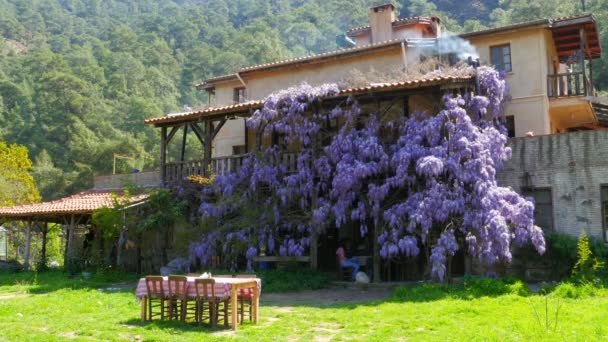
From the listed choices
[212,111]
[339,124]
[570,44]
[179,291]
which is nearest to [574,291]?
[179,291]

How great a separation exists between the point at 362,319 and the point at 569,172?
9000mm

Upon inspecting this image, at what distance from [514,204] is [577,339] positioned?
7.63 metres

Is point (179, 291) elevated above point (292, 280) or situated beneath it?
elevated above

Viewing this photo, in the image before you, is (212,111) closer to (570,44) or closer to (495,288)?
(495,288)

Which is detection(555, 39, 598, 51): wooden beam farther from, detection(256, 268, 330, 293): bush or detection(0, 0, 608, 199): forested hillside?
detection(0, 0, 608, 199): forested hillside

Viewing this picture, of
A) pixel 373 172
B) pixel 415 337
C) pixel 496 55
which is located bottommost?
pixel 415 337

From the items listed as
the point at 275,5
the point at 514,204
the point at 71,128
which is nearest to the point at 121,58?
the point at 71,128

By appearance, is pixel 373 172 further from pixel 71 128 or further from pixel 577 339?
pixel 71 128

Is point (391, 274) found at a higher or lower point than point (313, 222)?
lower

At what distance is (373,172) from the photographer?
17641 mm

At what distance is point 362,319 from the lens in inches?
465

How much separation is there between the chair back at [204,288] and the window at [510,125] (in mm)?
13612

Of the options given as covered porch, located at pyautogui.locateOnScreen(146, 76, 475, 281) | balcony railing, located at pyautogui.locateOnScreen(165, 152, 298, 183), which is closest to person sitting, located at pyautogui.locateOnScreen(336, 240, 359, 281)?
covered porch, located at pyautogui.locateOnScreen(146, 76, 475, 281)

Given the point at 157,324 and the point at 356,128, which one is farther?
the point at 356,128
